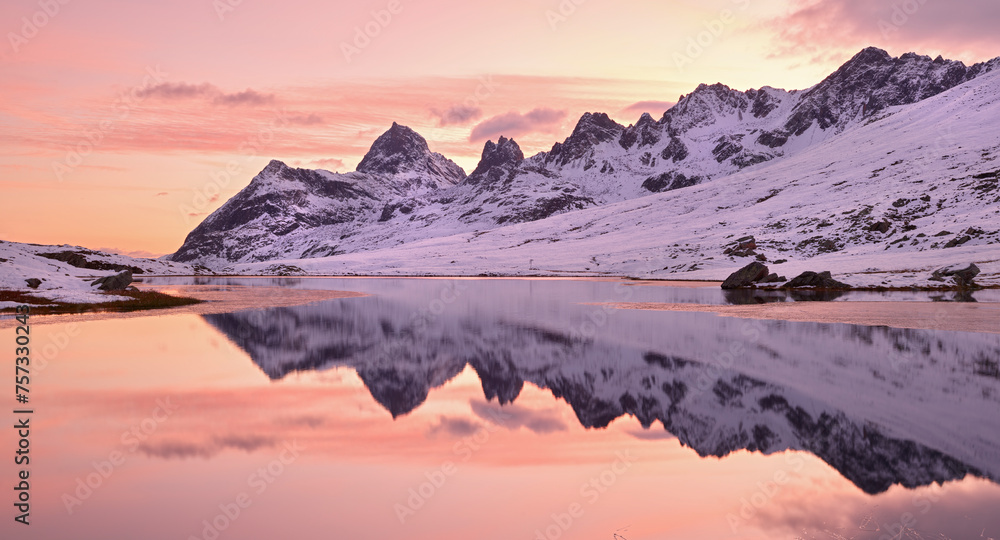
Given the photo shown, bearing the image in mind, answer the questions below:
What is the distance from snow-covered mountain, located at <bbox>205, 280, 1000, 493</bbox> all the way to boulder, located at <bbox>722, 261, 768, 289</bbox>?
47.3 metres

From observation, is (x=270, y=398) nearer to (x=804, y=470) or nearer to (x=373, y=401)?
(x=373, y=401)

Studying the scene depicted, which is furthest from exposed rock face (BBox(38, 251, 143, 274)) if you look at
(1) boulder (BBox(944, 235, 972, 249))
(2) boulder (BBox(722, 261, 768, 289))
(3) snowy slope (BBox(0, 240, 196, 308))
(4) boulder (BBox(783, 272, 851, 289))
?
(1) boulder (BBox(944, 235, 972, 249))

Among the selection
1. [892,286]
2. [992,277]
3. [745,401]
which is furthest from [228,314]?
[992,277]

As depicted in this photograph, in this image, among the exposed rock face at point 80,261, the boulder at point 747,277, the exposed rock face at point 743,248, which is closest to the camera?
the boulder at point 747,277

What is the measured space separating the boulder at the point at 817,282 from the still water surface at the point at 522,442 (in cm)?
5322

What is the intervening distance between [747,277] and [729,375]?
230ft

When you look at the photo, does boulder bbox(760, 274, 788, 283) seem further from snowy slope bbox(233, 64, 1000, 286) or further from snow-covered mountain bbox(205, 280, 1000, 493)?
snow-covered mountain bbox(205, 280, 1000, 493)

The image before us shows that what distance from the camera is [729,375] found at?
23281mm

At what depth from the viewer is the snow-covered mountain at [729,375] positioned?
48.6 feet

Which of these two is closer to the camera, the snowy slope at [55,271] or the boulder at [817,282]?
the snowy slope at [55,271]

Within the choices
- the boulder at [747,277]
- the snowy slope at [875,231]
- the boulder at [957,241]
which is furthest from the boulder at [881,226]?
the boulder at [747,277]

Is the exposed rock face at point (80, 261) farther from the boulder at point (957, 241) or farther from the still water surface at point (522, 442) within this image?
the boulder at point (957, 241)

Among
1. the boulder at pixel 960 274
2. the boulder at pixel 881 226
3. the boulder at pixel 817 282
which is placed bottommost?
the boulder at pixel 817 282

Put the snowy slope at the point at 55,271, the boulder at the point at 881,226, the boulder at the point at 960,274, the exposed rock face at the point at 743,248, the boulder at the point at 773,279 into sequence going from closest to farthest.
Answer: the snowy slope at the point at 55,271
the boulder at the point at 960,274
the boulder at the point at 773,279
the boulder at the point at 881,226
the exposed rock face at the point at 743,248
